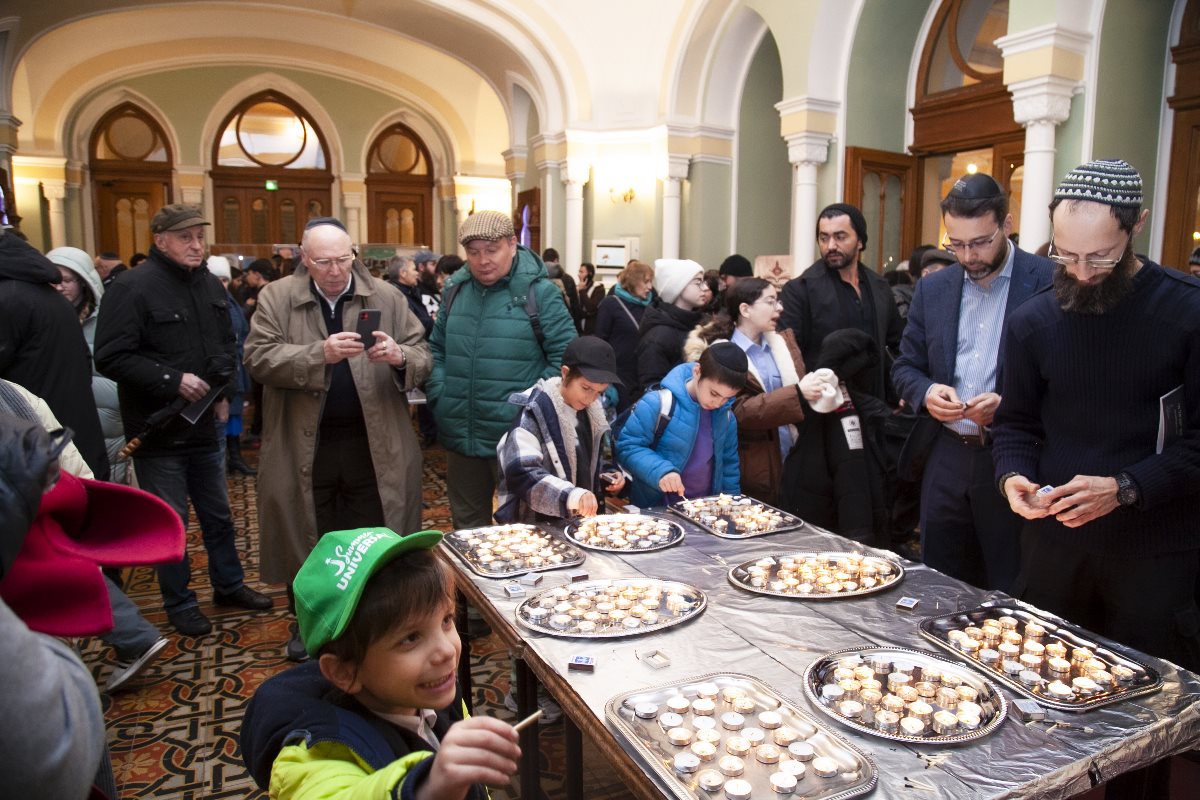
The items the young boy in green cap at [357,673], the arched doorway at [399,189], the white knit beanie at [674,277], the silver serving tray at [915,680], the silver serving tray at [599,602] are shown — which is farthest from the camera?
the arched doorway at [399,189]

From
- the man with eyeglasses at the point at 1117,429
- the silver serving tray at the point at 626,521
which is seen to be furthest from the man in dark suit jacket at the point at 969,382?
the silver serving tray at the point at 626,521

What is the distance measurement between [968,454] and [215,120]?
16.2 metres

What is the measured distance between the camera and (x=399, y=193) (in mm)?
16703

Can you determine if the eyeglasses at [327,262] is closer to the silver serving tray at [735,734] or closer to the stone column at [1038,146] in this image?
the silver serving tray at [735,734]

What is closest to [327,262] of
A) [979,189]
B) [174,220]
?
[174,220]

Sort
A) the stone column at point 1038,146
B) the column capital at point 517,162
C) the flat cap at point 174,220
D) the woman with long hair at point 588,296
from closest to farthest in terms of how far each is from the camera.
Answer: the flat cap at point 174,220 < the stone column at point 1038,146 < the woman with long hair at point 588,296 < the column capital at point 517,162

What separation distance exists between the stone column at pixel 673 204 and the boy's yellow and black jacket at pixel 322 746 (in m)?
8.91

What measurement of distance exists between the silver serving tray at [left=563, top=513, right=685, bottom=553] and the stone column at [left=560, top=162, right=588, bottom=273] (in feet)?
28.2

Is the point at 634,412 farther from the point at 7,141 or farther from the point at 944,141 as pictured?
the point at 7,141

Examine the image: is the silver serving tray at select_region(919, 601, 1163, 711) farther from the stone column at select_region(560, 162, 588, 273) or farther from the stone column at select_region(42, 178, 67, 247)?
the stone column at select_region(42, 178, 67, 247)

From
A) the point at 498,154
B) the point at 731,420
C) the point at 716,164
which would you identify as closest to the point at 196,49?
the point at 498,154

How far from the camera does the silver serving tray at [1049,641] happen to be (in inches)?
59.7

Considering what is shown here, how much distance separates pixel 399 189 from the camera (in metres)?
16.7

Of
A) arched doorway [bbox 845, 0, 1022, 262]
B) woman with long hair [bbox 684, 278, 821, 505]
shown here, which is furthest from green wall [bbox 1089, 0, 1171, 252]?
woman with long hair [bbox 684, 278, 821, 505]
